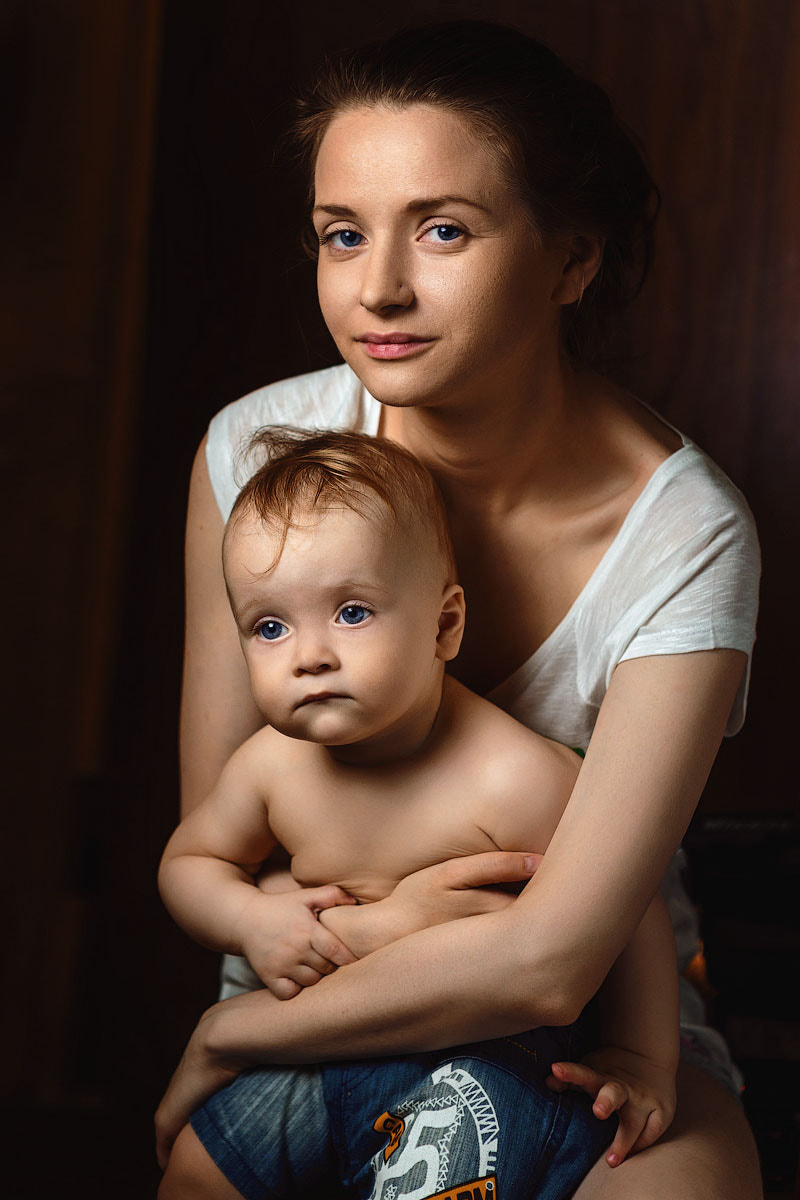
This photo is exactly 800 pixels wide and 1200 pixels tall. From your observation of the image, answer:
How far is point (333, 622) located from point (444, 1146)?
1.32 ft

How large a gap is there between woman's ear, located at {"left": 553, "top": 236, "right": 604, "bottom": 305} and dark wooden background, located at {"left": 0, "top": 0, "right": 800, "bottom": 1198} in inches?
20.7

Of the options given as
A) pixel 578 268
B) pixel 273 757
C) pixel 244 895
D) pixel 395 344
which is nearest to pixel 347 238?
pixel 395 344

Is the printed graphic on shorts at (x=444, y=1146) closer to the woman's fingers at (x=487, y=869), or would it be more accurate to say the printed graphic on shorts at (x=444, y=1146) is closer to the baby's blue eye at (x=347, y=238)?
the woman's fingers at (x=487, y=869)

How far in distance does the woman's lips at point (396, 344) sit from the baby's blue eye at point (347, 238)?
0.28ft

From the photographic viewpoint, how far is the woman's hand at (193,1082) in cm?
111

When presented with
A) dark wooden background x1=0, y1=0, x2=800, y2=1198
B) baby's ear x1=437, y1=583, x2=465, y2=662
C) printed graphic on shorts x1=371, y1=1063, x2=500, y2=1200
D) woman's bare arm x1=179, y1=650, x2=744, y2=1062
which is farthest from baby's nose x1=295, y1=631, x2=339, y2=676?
dark wooden background x1=0, y1=0, x2=800, y2=1198

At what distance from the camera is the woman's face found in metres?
1.03

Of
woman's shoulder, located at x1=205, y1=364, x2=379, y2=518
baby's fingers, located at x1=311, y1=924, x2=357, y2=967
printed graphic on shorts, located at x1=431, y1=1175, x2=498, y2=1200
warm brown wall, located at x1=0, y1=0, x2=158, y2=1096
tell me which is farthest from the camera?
warm brown wall, located at x1=0, y1=0, x2=158, y2=1096

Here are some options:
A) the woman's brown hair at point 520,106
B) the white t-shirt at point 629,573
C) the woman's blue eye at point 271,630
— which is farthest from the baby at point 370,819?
the woman's brown hair at point 520,106

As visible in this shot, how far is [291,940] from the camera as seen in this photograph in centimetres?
109

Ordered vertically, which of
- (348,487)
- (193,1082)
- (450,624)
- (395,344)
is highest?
(395,344)

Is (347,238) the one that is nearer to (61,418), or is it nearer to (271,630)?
(271,630)

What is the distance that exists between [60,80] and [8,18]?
10 cm

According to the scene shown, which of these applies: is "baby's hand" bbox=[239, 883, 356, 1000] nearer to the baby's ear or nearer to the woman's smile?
the baby's ear
